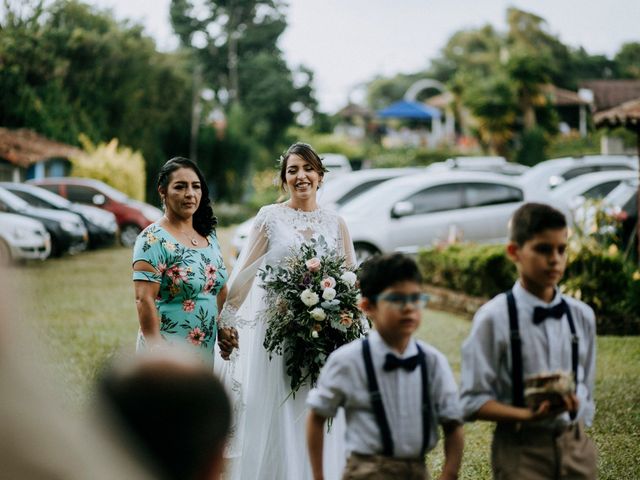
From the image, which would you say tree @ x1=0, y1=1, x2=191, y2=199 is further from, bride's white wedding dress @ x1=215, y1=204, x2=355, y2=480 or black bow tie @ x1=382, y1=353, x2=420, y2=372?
black bow tie @ x1=382, y1=353, x2=420, y2=372

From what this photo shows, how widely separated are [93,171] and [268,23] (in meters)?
38.0

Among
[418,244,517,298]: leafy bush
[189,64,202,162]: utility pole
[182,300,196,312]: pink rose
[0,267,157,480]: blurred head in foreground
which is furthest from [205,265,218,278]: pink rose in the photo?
[189,64,202,162]: utility pole

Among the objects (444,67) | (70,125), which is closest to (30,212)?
(70,125)

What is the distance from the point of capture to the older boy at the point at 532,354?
11.3 feet

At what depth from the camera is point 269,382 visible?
5473 millimetres

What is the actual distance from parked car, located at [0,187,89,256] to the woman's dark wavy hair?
17697mm

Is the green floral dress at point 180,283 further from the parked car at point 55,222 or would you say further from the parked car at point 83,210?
the parked car at point 83,210

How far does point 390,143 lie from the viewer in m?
67.4

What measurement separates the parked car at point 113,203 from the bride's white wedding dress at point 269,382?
71.5ft

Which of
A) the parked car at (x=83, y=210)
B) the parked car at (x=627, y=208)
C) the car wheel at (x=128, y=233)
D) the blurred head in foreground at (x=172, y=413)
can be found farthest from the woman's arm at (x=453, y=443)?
the car wheel at (x=128, y=233)

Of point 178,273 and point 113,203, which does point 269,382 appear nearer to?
point 178,273

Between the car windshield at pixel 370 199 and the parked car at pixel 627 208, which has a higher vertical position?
the car windshield at pixel 370 199

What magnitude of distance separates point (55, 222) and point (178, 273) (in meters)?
18.5

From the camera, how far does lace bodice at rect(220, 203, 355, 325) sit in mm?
5508
